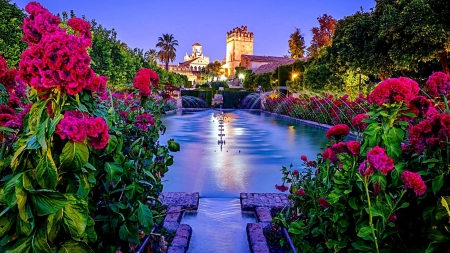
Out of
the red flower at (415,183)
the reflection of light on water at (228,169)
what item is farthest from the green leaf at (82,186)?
the reflection of light on water at (228,169)

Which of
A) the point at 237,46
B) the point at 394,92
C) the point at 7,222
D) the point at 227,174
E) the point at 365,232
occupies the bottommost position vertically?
the point at 227,174

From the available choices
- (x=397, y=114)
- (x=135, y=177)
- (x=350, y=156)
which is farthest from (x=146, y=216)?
(x=397, y=114)

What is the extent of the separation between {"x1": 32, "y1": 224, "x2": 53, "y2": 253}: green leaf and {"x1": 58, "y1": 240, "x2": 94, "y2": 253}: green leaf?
6cm

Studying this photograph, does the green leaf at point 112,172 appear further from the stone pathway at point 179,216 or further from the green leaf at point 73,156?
the stone pathway at point 179,216

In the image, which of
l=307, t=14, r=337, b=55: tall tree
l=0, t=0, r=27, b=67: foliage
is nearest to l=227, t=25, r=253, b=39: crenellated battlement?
l=307, t=14, r=337, b=55: tall tree

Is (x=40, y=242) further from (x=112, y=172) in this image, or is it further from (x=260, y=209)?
(x=260, y=209)

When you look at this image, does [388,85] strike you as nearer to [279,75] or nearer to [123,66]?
[123,66]

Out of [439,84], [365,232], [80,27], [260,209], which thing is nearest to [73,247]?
[80,27]

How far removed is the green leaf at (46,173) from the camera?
50.9 inches

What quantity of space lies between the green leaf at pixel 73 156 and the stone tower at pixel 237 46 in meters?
80.9

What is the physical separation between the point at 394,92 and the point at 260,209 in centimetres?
213

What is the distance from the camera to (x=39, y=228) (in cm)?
138

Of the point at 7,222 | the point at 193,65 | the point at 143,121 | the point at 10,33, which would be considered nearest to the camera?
the point at 7,222

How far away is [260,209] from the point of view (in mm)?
3643
